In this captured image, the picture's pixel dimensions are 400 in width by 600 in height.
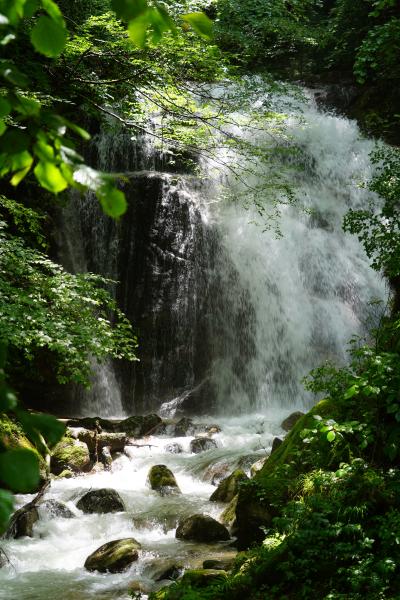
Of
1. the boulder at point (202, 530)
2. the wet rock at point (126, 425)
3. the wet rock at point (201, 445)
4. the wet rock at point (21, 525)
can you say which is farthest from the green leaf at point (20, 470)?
the wet rock at point (126, 425)

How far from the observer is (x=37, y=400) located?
13.3 meters

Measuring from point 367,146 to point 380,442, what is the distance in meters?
14.1

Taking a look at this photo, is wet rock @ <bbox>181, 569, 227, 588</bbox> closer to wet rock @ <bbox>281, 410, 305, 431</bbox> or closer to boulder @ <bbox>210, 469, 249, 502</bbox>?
boulder @ <bbox>210, 469, 249, 502</bbox>

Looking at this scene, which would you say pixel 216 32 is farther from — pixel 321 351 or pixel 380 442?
pixel 380 442

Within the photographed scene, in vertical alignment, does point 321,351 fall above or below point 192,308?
below

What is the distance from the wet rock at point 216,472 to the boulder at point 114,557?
2657 mm

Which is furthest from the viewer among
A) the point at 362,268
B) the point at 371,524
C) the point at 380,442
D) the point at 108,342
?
the point at 362,268

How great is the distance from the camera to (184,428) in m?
11.4

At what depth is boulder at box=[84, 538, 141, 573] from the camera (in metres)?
5.80

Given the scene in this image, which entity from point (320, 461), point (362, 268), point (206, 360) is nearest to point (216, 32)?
point (362, 268)

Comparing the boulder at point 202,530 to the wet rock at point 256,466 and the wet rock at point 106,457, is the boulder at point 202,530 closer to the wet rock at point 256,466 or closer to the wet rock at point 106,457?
the wet rock at point 256,466

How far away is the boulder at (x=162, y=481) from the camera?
27.1 ft

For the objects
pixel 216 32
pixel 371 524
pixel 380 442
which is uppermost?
pixel 216 32

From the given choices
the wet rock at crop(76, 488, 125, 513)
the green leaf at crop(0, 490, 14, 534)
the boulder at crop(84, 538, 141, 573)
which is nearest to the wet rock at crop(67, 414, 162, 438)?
the wet rock at crop(76, 488, 125, 513)
